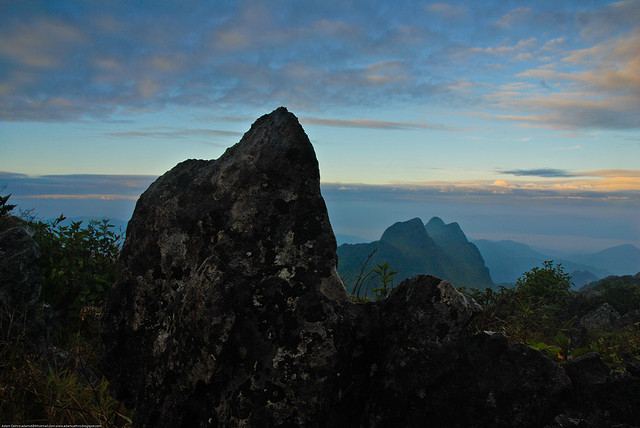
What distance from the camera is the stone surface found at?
845 centimetres

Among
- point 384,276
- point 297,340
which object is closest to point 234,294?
point 297,340

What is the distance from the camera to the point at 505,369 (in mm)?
3570

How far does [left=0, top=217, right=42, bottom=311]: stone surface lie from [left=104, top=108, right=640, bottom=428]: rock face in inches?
192

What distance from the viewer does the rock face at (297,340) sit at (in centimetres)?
361

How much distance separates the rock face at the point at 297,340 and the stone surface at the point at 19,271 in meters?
4.88

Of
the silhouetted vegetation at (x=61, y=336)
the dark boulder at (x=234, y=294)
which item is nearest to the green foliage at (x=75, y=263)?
the silhouetted vegetation at (x=61, y=336)

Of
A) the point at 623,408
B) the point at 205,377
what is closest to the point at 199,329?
the point at 205,377

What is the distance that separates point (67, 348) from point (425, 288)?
7182mm

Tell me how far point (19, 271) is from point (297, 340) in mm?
6774

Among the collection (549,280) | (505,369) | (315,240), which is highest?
(315,240)

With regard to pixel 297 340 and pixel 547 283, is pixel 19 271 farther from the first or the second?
pixel 547 283

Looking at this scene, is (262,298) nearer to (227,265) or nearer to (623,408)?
(227,265)

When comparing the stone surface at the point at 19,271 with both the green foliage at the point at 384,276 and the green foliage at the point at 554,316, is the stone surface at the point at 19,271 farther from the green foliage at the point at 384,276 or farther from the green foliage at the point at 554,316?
the green foliage at the point at 554,316

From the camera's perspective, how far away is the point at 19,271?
8.61 metres
